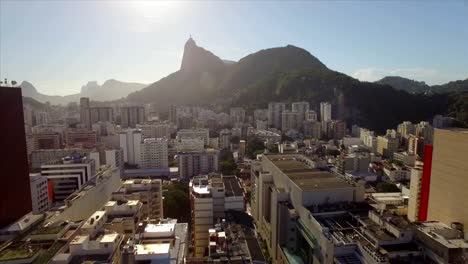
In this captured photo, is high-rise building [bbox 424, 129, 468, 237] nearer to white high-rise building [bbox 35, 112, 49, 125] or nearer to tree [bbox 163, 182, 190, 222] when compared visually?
tree [bbox 163, 182, 190, 222]

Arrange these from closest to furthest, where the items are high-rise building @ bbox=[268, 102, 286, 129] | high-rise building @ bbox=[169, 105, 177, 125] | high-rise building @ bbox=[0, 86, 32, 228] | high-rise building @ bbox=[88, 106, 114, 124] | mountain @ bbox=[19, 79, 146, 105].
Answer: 1. high-rise building @ bbox=[0, 86, 32, 228]
2. high-rise building @ bbox=[268, 102, 286, 129]
3. high-rise building @ bbox=[88, 106, 114, 124]
4. high-rise building @ bbox=[169, 105, 177, 125]
5. mountain @ bbox=[19, 79, 146, 105]

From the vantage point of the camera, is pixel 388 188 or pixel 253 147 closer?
pixel 388 188

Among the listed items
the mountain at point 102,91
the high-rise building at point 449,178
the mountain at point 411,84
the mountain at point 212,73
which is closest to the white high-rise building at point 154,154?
the high-rise building at point 449,178

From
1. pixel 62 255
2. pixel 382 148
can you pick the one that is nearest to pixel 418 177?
pixel 62 255

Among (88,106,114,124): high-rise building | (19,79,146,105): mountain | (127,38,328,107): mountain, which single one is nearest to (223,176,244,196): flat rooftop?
(88,106,114,124): high-rise building

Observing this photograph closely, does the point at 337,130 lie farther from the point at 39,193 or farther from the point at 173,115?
the point at 39,193

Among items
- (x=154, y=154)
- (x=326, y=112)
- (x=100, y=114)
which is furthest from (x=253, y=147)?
(x=100, y=114)
